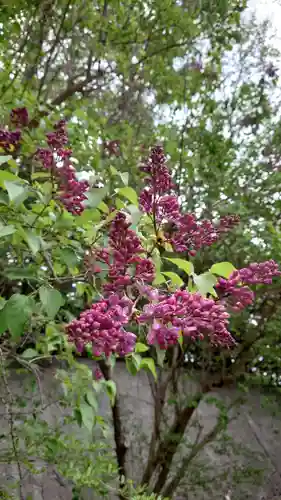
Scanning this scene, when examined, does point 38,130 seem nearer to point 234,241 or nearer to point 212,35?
point 234,241

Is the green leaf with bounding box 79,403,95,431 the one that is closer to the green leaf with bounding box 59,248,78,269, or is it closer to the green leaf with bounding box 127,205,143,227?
the green leaf with bounding box 59,248,78,269

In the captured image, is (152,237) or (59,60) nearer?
(152,237)

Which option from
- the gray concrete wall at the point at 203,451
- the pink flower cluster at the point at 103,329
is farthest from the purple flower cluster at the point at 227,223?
the gray concrete wall at the point at 203,451

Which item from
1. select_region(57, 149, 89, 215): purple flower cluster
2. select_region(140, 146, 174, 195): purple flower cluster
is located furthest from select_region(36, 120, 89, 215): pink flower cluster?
select_region(140, 146, 174, 195): purple flower cluster

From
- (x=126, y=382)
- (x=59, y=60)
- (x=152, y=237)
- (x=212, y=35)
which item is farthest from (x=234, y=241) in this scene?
(x=126, y=382)

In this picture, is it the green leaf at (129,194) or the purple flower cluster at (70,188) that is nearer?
the purple flower cluster at (70,188)

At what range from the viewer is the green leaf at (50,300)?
841 mm

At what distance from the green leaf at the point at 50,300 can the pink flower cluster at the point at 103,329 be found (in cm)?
21

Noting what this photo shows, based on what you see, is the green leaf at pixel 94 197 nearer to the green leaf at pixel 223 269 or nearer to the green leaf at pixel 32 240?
the green leaf at pixel 32 240

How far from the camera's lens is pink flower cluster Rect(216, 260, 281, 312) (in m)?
0.73

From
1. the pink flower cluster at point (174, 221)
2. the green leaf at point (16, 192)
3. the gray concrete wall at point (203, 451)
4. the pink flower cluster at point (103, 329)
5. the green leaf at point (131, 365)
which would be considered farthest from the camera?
the gray concrete wall at point (203, 451)

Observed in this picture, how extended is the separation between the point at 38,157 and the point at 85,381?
0.83 meters

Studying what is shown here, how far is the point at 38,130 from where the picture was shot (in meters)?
1.56

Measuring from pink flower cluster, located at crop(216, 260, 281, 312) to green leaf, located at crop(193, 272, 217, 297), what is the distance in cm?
1
